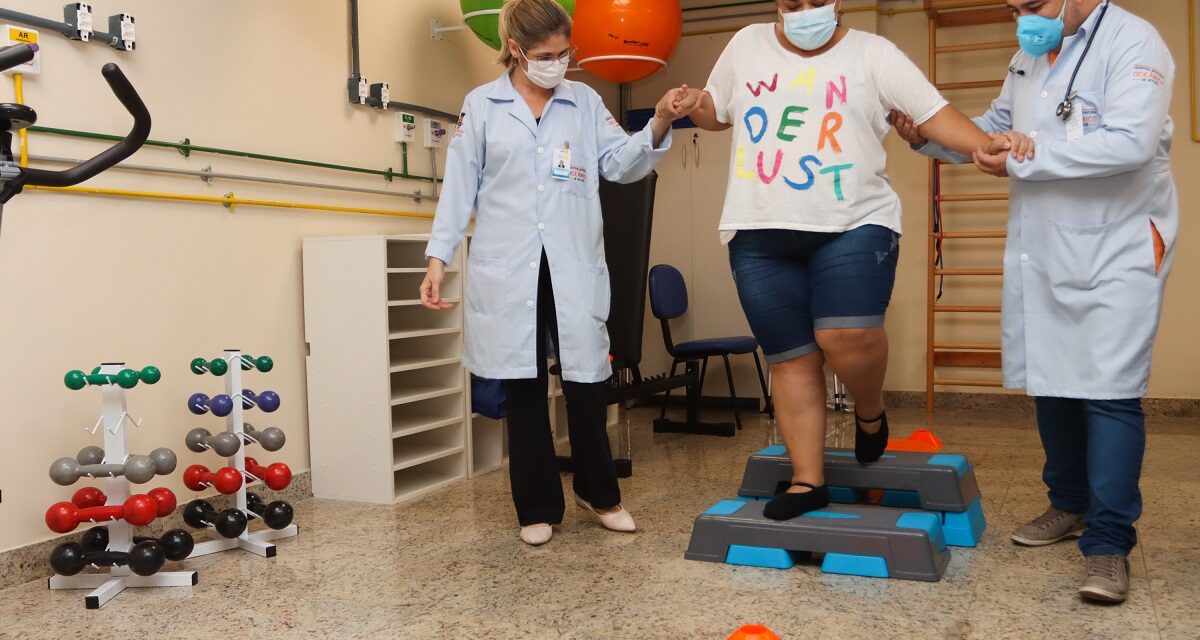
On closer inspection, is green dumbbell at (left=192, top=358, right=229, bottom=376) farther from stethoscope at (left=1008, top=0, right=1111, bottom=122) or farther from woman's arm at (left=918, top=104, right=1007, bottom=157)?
stethoscope at (left=1008, top=0, right=1111, bottom=122)

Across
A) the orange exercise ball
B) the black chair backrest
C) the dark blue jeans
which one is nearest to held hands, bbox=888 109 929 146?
the dark blue jeans

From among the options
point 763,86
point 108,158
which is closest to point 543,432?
point 763,86

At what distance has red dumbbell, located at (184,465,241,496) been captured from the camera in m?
2.60

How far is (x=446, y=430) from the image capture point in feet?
12.0

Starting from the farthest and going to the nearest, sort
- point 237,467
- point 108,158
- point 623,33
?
point 623,33 < point 237,467 < point 108,158

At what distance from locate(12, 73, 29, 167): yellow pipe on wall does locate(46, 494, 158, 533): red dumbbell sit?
853 millimetres

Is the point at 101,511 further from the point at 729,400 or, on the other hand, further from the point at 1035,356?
the point at 729,400

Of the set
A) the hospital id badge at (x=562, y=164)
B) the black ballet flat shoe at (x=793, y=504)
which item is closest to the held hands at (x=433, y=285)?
the hospital id badge at (x=562, y=164)

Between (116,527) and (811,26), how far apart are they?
6.55ft

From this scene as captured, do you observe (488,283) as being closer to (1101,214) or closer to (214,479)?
(214,479)

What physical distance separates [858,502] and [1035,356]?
801mm

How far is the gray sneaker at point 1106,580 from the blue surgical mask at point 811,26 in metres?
1.26

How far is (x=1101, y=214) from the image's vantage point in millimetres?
2062

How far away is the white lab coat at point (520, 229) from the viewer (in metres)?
2.52
